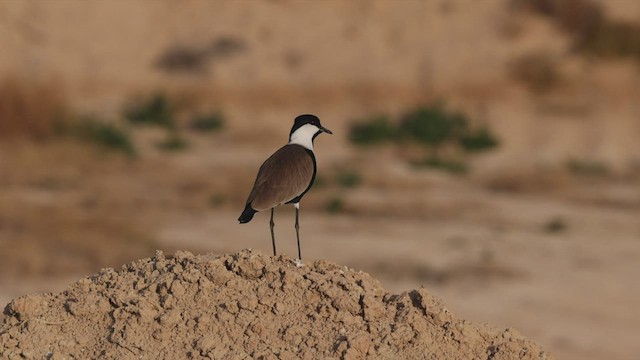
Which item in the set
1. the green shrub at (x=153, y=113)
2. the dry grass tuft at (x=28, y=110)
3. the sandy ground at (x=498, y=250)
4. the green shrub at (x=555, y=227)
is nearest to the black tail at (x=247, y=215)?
the sandy ground at (x=498, y=250)

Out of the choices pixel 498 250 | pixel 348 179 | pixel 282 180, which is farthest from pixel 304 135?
pixel 348 179

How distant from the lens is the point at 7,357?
213 inches

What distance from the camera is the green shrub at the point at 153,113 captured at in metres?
23.1

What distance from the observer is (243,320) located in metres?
5.43

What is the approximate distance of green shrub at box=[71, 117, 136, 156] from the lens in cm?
2136

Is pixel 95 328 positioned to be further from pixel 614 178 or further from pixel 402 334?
pixel 614 178

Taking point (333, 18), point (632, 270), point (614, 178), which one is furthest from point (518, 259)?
point (333, 18)

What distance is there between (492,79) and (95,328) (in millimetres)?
19628

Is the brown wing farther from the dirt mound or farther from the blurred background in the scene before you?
the blurred background

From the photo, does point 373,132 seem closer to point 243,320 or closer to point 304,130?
point 304,130

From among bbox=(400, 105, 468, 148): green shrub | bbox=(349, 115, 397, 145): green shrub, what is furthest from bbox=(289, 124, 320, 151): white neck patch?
bbox=(400, 105, 468, 148): green shrub

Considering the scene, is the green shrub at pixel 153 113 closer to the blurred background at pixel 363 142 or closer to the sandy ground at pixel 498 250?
the blurred background at pixel 363 142

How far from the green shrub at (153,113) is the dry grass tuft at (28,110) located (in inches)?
48.2

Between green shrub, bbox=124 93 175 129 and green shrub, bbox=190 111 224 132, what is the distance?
0.41 meters
